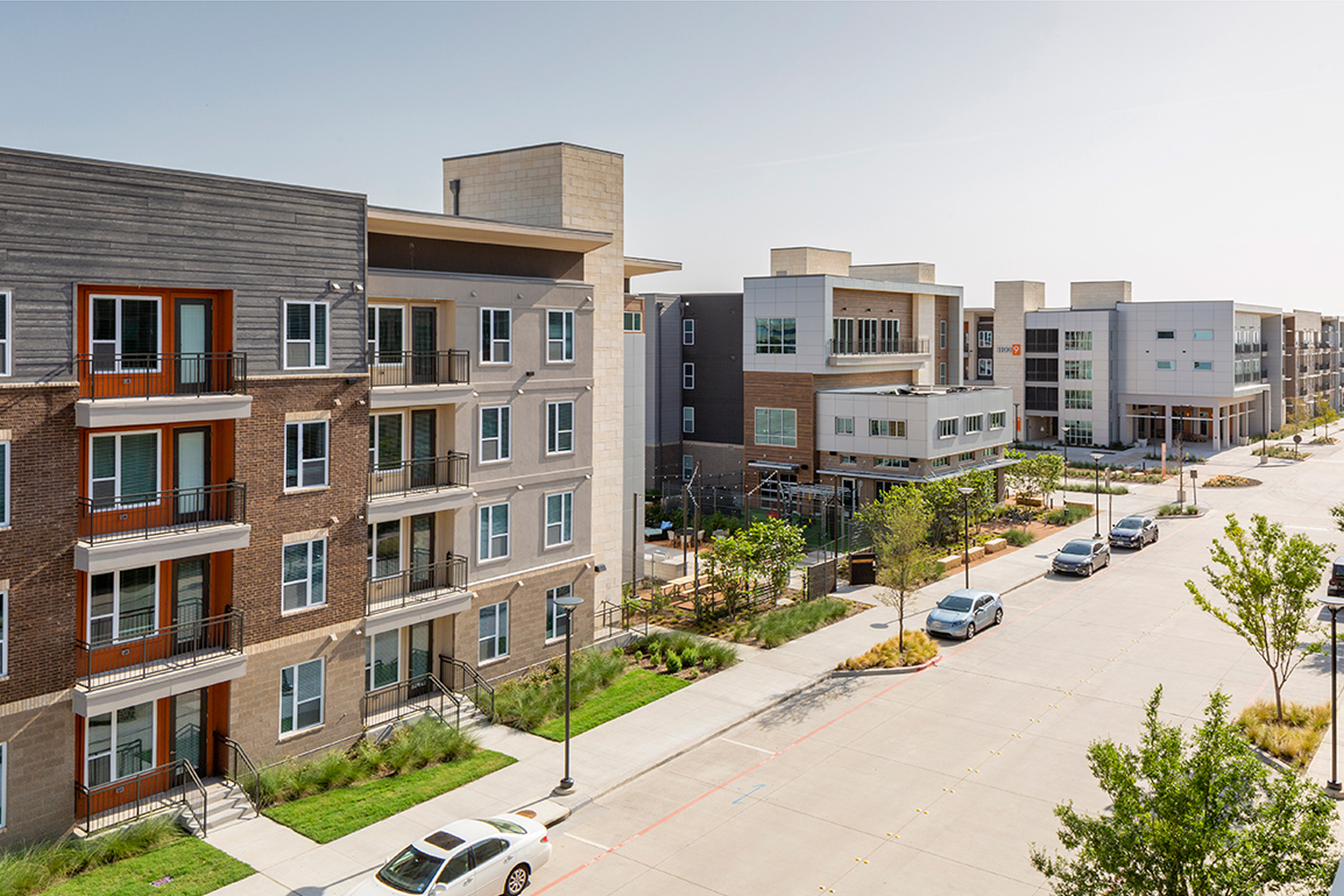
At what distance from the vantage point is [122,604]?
19.1 meters

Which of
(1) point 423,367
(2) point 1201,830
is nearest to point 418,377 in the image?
(1) point 423,367

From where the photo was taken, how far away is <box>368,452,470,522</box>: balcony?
23.6m

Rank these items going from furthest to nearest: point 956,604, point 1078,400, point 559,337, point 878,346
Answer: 1. point 1078,400
2. point 878,346
3. point 956,604
4. point 559,337

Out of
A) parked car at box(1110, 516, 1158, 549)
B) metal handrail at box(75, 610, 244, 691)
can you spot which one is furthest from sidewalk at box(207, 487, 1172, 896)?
parked car at box(1110, 516, 1158, 549)

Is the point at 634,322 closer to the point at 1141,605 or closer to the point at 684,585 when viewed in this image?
the point at 684,585

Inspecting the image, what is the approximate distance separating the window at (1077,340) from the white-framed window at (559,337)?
71335 millimetres

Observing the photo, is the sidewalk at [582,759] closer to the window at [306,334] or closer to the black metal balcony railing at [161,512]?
the black metal balcony railing at [161,512]

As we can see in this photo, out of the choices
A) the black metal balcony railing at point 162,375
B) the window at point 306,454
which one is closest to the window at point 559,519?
the window at point 306,454

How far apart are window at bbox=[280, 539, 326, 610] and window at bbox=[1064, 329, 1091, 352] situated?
80093 mm

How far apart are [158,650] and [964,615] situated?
24.3m

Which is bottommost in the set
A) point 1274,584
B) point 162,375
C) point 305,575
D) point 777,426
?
point 1274,584

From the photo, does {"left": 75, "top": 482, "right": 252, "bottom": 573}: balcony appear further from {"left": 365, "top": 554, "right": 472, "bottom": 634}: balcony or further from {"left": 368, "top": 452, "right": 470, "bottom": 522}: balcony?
{"left": 365, "top": 554, "right": 472, "bottom": 634}: balcony

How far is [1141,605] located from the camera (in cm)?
3684

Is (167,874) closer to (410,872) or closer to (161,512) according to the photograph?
(410,872)
